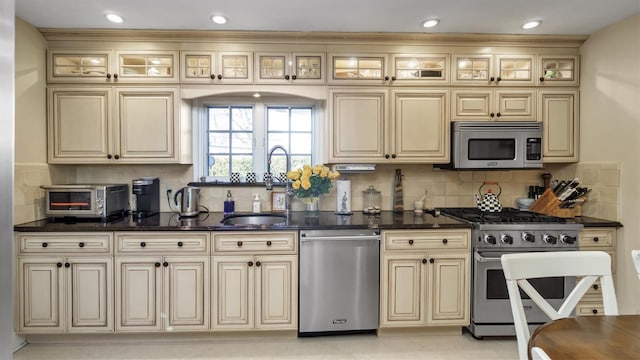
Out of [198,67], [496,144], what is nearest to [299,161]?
[198,67]

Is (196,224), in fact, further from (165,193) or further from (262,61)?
(262,61)

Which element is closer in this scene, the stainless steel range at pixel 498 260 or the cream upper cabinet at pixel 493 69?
the stainless steel range at pixel 498 260

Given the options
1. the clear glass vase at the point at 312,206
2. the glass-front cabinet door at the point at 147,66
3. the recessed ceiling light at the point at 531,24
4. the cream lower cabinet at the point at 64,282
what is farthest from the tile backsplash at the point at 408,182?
the recessed ceiling light at the point at 531,24

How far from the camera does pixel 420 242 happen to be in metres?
2.56

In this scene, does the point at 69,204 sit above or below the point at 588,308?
above

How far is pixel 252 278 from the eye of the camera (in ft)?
8.18

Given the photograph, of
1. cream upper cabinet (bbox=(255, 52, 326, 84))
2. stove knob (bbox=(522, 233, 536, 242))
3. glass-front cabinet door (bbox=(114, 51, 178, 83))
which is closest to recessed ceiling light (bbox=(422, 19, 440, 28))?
cream upper cabinet (bbox=(255, 52, 326, 84))

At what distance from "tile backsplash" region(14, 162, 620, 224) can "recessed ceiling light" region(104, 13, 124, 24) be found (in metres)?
1.18

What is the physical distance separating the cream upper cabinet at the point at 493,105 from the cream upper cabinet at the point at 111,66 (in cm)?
235

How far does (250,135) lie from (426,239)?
1.81m

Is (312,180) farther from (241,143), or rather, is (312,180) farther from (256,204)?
(241,143)

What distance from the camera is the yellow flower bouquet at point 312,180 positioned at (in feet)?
9.34

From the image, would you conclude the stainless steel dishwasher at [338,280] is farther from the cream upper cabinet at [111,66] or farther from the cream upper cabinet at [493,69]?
the cream upper cabinet at [111,66]

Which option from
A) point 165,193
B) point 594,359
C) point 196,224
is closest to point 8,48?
point 594,359
